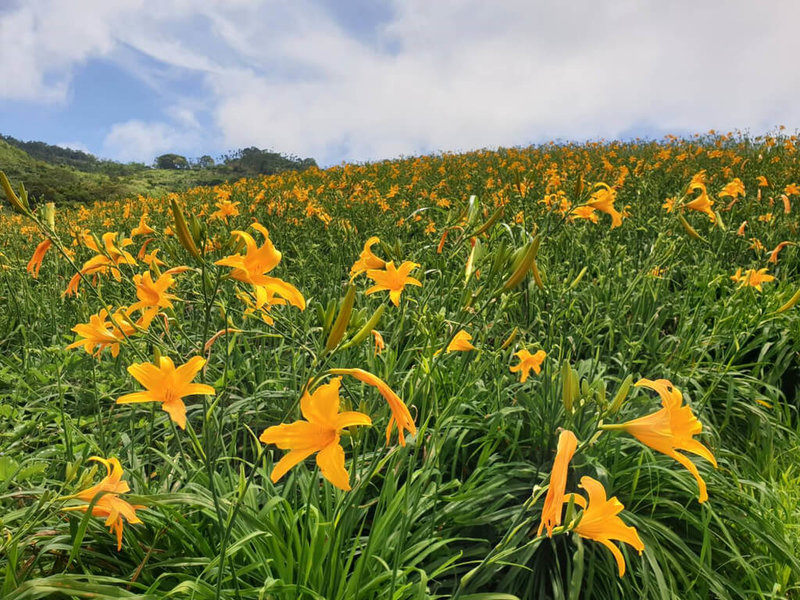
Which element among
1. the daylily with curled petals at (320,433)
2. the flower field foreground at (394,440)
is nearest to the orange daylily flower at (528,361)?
the flower field foreground at (394,440)

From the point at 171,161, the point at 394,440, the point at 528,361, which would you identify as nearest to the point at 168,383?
the point at 394,440

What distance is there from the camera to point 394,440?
1.73m

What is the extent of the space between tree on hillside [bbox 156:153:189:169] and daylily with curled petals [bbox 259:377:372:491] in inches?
1702

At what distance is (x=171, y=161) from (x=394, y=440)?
45256 millimetres

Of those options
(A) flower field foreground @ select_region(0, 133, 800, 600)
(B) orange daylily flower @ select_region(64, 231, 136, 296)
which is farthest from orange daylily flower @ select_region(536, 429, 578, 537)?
(B) orange daylily flower @ select_region(64, 231, 136, 296)

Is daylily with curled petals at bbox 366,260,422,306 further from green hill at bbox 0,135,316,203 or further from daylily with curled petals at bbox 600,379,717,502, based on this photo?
green hill at bbox 0,135,316,203

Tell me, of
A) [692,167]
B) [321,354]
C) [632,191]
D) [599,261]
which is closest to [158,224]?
[599,261]

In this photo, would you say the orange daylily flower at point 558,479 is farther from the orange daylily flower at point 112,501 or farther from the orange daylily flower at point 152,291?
the orange daylily flower at point 152,291

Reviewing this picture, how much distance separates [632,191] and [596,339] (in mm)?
3547

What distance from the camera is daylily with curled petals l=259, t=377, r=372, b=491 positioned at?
0.69 metres

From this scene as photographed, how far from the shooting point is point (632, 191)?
557cm

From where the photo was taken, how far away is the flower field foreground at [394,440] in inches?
35.0

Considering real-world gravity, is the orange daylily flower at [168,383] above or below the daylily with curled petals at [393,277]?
below

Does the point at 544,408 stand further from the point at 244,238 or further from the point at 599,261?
the point at 599,261
